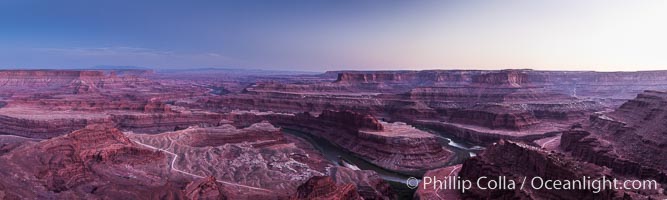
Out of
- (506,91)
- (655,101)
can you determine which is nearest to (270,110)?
(506,91)

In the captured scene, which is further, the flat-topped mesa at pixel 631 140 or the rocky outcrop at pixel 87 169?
the flat-topped mesa at pixel 631 140

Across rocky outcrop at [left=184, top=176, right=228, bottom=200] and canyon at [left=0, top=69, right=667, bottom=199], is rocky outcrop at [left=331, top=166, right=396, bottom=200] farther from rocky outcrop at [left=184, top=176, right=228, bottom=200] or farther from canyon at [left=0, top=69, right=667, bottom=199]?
rocky outcrop at [left=184, top=176, right=228, bottom=200]

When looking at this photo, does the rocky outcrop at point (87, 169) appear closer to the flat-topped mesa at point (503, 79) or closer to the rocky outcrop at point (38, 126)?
the rocky outcrop at point (38, 126)

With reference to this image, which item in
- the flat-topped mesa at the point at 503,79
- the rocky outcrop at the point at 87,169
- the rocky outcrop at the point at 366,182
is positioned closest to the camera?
the rocky outcrop at the point at 87,169

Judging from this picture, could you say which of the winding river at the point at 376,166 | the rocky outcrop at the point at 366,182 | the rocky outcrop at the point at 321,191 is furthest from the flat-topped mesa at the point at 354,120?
the rocky outcrop at the point at 321,191

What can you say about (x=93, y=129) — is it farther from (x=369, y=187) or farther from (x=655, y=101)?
(x=655, y=101)

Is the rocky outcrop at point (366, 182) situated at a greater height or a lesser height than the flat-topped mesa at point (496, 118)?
lesser

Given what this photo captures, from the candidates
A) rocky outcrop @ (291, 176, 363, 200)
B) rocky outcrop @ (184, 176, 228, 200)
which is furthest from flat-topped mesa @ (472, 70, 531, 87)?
rocky outcrop @ (291, 176, 363, 200)
